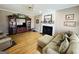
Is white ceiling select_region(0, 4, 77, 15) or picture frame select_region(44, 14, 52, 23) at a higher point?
white ceiling select_region(0, 4, 77, 15)

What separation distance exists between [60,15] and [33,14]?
0.56 m

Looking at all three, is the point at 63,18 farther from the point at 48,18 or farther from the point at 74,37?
the point at 74,37

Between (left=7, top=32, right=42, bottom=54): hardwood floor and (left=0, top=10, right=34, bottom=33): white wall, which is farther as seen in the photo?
(left=7, top=32, right=42, bottom=54): hardwood floor

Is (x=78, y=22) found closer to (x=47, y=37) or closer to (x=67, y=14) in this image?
(x=67, y=14)

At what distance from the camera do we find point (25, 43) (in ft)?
5.66

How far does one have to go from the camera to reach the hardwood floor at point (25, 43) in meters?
1.62

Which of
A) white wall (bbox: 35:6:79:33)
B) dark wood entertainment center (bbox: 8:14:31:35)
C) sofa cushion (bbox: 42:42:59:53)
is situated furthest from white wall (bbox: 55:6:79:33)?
dark wood entertainment center (bbox: 8:14:31:35)

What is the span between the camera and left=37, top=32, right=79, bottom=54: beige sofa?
1.38 meters

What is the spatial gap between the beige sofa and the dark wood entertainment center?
2.04 feet

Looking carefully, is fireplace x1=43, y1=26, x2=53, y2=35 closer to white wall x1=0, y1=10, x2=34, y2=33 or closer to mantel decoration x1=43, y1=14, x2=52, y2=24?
mantel decoration x1=43, y1=14, x2=52, y2=24

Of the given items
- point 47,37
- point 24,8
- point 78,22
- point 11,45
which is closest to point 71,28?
point 78,22

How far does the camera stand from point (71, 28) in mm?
1513
